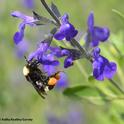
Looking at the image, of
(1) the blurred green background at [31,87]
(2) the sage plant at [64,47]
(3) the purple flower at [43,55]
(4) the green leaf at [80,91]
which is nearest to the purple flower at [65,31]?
(2) the sage plant at [64,47]

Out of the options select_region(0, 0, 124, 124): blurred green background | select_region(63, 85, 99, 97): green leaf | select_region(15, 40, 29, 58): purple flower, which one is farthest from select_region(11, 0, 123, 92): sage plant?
select_region(15, 40, 29, 58): purple flower

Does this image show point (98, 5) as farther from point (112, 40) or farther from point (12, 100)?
point (112, 40)

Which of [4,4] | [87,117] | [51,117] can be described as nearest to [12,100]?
[51,117]

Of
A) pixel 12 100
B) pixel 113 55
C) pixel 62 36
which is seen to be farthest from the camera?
pixel 12 100

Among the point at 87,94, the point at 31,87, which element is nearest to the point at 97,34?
the point at 87,94

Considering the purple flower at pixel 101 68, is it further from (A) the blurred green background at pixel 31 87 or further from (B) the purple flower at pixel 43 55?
(A) the blurred green background at pixel 31 87

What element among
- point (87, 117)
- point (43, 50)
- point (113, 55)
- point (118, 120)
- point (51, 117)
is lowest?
point (87, 117)
